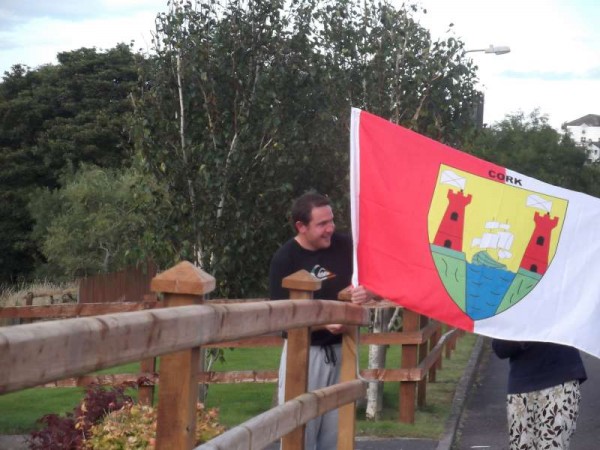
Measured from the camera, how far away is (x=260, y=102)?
37.3ft

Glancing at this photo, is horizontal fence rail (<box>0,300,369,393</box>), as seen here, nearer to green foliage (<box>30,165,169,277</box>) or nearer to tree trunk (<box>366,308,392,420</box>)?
tree trunk (<box>366,308,392,420</box>)

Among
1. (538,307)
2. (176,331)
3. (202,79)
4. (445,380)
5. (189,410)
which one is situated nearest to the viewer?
(176,331)

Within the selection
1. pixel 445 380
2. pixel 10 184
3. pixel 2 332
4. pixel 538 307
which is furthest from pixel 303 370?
pixel 10 184

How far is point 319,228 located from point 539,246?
3.89 ft

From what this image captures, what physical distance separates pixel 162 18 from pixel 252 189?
1.93 m

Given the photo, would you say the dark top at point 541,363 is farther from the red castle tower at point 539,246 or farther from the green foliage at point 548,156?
the green foliage at point 548,156

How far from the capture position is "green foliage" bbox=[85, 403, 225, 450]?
21.4ft

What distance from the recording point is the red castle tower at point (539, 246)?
5996mm

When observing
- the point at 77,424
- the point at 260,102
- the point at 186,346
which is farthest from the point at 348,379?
the point at 260,102

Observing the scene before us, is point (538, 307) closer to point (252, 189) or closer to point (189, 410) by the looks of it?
point (189, 410)

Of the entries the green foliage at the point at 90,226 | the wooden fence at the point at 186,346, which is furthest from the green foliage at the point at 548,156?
the wooden fence at the point at 186,346

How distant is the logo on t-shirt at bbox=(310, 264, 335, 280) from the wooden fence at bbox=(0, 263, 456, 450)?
42 cm

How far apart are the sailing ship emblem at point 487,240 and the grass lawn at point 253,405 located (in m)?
4.40

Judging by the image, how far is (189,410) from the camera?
3361mm
